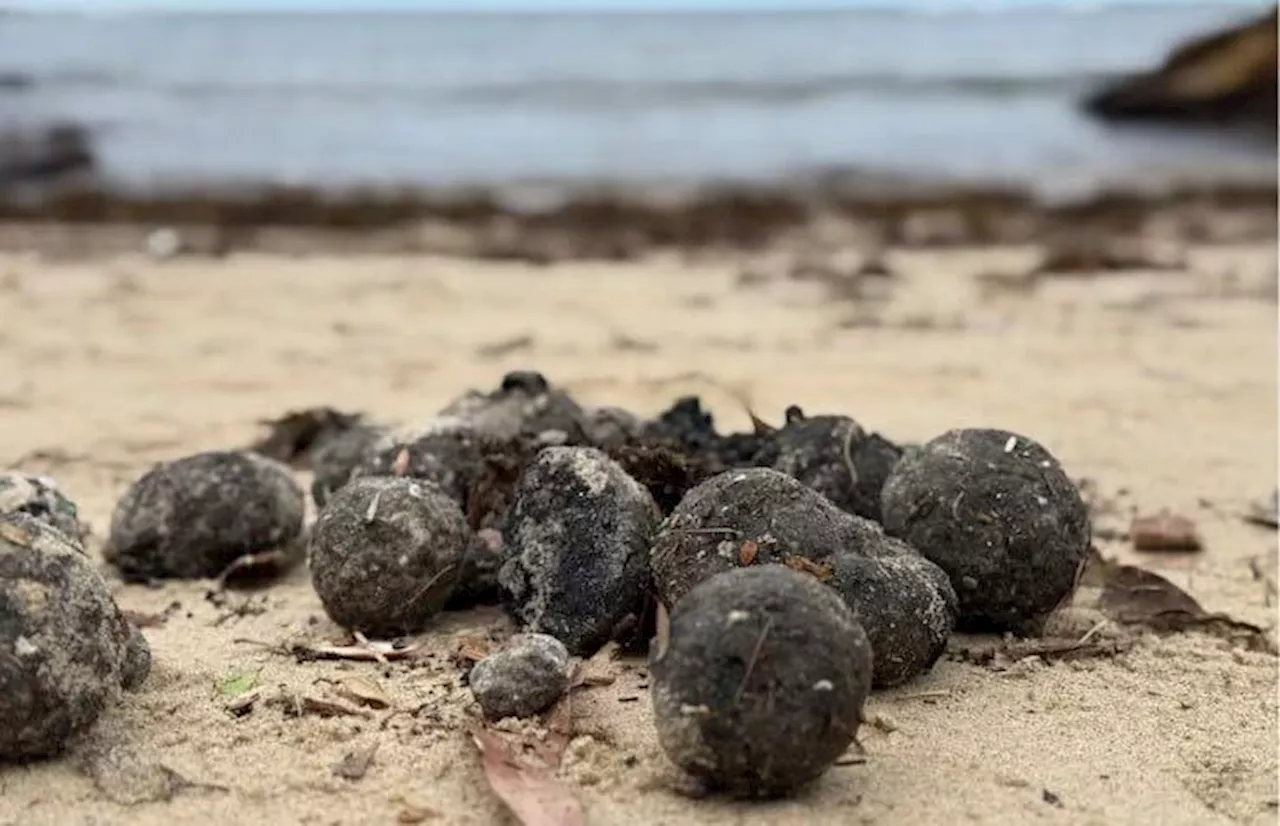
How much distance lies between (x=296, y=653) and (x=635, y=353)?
409 cm

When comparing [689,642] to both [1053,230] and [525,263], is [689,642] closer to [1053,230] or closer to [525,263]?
[525,263]

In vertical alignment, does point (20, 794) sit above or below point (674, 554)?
below

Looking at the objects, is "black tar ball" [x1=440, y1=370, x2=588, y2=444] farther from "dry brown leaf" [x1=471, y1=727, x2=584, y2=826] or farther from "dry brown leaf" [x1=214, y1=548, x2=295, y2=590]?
"dry brown leaf" [x1=471, y1=727, x2=584, y2=826]

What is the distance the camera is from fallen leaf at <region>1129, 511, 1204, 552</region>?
3928mm

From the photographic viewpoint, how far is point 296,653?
296 cm

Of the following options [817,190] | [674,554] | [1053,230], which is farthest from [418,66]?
[674,554]

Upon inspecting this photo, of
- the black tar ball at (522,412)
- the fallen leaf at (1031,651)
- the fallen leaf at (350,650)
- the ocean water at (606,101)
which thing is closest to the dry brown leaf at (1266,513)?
the fallen leaf at (1031,651)

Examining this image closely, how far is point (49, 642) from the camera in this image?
2.39 meters

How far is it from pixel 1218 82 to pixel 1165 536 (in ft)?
42.4

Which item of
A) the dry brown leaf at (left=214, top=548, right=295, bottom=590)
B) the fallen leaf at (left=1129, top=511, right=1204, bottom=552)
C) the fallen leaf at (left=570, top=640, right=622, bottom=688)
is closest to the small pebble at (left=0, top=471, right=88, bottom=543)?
the dry brown leaf at (left=214, top=548, right=295, bottom=590)

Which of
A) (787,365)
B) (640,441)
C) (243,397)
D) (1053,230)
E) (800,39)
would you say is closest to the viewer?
(640,441)

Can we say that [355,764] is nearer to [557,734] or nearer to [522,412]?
[557,734]

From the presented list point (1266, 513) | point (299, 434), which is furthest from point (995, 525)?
point (299, 434)

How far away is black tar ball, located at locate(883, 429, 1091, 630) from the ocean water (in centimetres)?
1097
